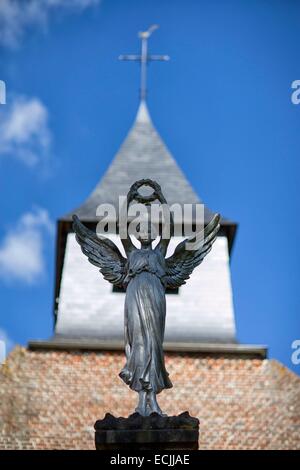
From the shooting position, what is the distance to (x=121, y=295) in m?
24.0

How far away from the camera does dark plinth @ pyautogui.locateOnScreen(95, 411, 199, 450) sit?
28.7 ft

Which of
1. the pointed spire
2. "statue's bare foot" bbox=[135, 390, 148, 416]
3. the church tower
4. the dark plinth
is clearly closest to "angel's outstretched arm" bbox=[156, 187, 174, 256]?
"statue's bare foot" bbox=[135, 390, 148, 416]

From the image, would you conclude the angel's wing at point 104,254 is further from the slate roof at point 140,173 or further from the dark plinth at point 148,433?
the slate roof at point 140,173

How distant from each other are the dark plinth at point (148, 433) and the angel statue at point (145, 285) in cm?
34

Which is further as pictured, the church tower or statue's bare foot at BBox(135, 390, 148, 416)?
the church tower

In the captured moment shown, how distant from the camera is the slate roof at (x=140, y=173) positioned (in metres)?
26.4

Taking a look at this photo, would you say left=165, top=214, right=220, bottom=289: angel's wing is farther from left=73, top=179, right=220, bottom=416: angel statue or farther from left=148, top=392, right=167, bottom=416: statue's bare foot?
left=148, top=392, right=167, bottom=416: statue's bare foot

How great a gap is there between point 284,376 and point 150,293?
1185 cm

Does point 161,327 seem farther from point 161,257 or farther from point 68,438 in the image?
point 68,438

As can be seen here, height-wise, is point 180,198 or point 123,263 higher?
point 180,198

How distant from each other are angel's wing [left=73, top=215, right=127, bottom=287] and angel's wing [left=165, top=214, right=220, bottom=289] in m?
0.47

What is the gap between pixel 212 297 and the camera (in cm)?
2388
